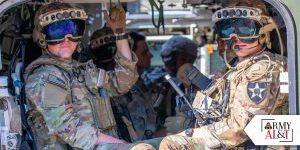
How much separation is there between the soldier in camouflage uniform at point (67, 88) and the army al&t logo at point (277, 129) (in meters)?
0.66

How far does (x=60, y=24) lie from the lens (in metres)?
4.29

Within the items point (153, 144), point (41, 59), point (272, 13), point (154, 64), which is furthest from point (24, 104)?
point (154, 64)

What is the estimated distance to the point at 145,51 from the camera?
7.38m

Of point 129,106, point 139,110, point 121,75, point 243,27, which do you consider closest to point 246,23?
point 243,27

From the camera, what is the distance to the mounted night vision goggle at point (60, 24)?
428 centimetres

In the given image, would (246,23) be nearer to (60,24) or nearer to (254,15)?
(254,15)

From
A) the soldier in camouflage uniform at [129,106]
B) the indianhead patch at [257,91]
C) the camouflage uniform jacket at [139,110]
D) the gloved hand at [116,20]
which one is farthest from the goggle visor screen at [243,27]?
the camouflage uniform jacket at [139,110]

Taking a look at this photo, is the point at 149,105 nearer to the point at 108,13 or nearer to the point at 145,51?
the point at 145,51

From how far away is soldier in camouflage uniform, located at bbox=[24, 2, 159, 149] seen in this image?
4012mm

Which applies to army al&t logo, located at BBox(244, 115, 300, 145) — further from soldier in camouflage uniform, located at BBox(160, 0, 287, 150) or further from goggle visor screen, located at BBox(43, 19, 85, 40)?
goggle visor screen, located at BBox(43, 19, 85, 40)

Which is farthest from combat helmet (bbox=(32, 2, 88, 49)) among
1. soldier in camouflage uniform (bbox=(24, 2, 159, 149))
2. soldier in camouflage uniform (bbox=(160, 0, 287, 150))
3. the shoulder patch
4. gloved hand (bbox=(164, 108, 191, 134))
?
gloved hand (bbox=(164, 108, 191, 134))

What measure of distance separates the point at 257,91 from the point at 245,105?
0.10 meters

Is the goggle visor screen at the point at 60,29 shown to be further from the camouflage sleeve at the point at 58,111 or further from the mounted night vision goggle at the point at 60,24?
the camouflage sleeve at the point at 58,111

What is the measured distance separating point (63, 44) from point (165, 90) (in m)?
2.80
